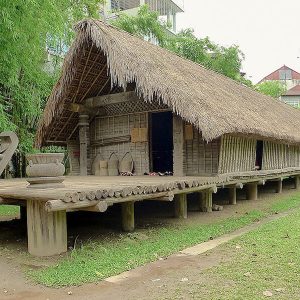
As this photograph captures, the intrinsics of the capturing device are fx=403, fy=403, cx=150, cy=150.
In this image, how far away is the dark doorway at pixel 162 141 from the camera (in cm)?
1247

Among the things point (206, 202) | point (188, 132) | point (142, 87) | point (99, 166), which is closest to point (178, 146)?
point (188, 132)

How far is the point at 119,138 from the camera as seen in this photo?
10633mm

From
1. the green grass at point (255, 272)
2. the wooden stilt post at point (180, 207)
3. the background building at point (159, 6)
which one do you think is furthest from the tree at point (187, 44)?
the green grass at point (255, 272)

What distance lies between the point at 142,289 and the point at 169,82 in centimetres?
529

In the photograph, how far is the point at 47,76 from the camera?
1318 centimetres

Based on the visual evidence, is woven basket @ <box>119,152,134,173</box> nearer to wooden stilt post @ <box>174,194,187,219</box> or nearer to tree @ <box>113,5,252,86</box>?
wooden stilt post @ <box>174,194,187,219</box>

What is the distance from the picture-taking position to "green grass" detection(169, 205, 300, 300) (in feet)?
12.0

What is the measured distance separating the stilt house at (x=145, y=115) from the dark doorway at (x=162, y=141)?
37 mm

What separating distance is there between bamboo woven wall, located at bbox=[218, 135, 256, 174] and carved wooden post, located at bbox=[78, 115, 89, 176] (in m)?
3.97

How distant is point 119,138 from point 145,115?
102cm

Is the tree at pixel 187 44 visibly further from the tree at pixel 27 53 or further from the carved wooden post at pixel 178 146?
the carved wooden post at pixel 178 146

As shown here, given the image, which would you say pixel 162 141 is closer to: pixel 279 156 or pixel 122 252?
pixel 279 156

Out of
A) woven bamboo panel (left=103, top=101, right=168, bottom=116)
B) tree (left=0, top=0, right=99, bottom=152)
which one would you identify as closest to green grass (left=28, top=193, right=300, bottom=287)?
woven bamboo panel (left=103, top=101, right=168, bottom=116)

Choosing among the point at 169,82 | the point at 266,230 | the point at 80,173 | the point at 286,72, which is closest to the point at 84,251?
the point at 266,230
